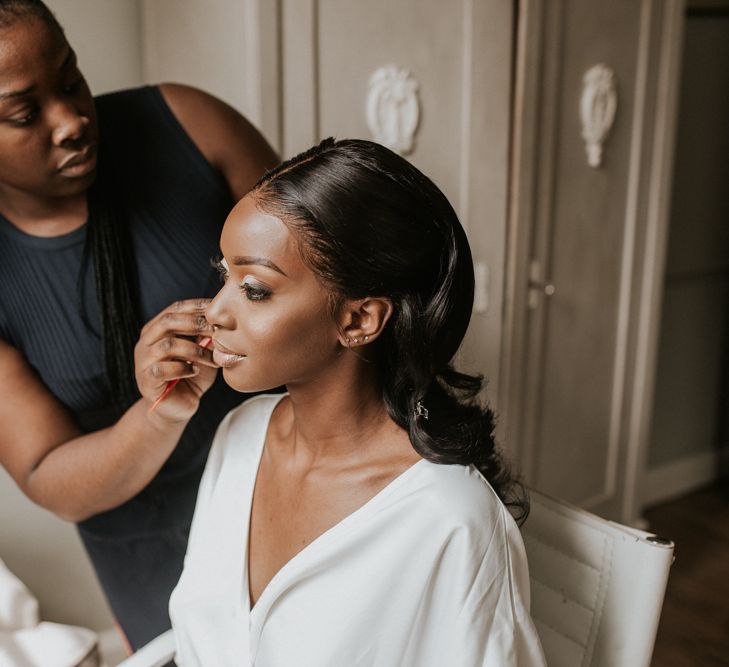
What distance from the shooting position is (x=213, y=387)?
1482 mm

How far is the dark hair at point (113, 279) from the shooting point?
1365 millimetres

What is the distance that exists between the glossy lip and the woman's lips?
1.32 ft

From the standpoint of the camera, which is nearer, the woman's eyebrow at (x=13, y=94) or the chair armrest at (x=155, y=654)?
the woman's eyebrow at (x=13, y=94)

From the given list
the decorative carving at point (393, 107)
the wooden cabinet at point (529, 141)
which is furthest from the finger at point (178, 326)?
the decorative carving at point (393, 107)

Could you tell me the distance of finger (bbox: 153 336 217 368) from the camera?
3.61 feet

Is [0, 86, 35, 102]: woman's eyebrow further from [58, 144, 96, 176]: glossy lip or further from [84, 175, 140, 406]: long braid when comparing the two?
[84, 175, 140, 406]: long braid

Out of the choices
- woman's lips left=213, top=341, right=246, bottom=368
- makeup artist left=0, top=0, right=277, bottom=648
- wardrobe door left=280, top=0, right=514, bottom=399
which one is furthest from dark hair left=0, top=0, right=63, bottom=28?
wardrobe door left=280, top=0, right=514, bottom=399

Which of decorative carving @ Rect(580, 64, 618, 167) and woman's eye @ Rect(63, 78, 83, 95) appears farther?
decorative carving @ Rect(580, 64, 618, 167)

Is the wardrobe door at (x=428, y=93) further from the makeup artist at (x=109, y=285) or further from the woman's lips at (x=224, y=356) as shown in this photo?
the woman's lips at (x=224, y=356)

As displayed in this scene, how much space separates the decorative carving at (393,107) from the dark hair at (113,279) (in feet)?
2.85

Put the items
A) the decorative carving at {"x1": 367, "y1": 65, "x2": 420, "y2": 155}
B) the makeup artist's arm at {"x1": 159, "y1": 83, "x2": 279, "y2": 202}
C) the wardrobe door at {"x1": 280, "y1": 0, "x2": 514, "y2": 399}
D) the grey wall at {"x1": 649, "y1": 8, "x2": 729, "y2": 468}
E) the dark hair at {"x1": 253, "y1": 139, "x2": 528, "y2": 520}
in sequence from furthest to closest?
the grey wall at {"x1": 649, "y1": 8, "x2": 729, "y2": 468}, the decorative carving at {"x1": 367, "y1": 65, "x2": 420, "y2": 155}, the wardrobe door at {"x1": 280, "y1": 0, "x2": 514, "y2": 399}, the makeup artist's arm at {"x1": 159, "y1": 83, "x2": 279, "y2": 202}, the dark hair at {"x1": 253, "y1": 139, "x2": 528, "y2": 520}

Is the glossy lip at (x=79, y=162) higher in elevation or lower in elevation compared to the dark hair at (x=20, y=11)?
lower

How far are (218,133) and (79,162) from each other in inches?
11.9

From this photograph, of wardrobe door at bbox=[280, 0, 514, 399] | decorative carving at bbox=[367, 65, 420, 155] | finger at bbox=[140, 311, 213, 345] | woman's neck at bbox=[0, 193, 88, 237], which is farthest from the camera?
decorative carving at bbox=[367, 65, 420, 155]
